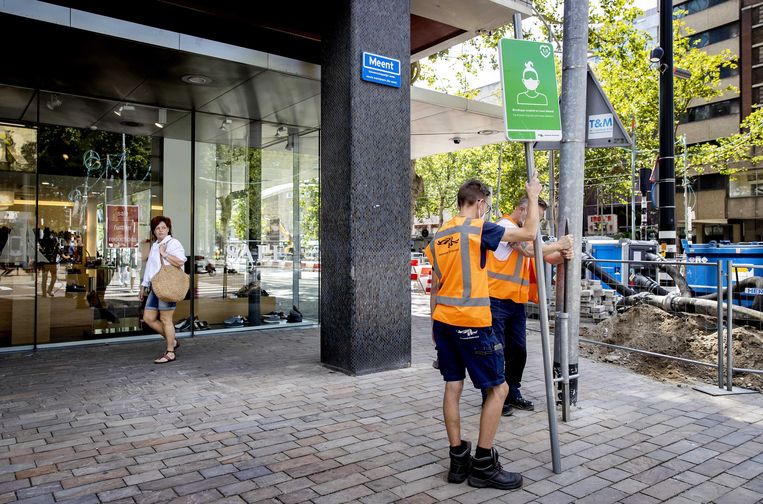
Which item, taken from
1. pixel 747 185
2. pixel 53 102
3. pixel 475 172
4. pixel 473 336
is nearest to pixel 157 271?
pixel 53 102

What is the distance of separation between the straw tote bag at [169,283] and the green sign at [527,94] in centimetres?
475

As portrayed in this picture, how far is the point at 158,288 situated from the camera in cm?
692

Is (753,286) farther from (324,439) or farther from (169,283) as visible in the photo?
(169,283)

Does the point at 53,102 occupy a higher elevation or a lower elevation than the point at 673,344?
higher

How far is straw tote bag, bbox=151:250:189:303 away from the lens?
6926 mm

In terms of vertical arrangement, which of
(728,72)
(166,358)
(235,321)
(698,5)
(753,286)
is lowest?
(166,358)

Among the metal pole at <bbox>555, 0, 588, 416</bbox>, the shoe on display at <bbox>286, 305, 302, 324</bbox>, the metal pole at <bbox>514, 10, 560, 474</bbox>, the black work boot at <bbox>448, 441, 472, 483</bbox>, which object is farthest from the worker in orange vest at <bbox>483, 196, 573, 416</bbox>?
the shoe on display at <bbox>286, 305, 302, 324</bbox>

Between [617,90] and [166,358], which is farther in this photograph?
[617,90]

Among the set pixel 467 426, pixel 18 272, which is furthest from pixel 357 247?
pixel 18 272

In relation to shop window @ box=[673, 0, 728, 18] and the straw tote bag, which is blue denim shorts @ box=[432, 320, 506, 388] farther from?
shop window @ box=[673, 0, 728, 18]

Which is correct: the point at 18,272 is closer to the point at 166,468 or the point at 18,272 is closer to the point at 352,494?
the point at 166,468

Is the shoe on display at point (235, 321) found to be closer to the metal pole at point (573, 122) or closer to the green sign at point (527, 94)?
the metal pole at point (573, 122)

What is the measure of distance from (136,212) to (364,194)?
5.08 m

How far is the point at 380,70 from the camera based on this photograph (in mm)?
6500
